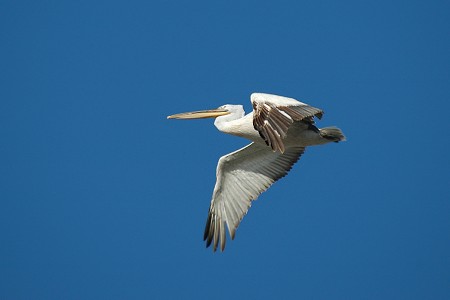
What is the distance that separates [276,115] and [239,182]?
349cm

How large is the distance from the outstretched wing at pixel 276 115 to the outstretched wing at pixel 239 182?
8.87 ft

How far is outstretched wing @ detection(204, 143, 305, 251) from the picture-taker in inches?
486

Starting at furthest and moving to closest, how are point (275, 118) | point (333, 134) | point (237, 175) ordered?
point (237, 175) < point (333, 134) < point (275, 118)

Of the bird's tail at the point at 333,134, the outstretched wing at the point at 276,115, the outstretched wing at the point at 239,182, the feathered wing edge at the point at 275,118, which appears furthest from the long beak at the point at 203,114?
the feathered wing edge at the point at 275,118

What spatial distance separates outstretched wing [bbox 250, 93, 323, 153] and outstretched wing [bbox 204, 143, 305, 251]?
2.70m

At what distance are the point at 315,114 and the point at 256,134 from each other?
61.5 inches

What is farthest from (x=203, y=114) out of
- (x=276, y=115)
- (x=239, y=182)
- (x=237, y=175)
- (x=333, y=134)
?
(x=276, y=115)

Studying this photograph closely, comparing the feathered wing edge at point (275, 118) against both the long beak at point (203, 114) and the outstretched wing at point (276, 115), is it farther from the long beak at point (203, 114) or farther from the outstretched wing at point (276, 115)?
the long beak at point (203, 114)

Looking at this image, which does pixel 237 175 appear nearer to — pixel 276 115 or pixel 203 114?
pixel 203 114

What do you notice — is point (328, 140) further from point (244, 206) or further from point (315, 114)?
point (244, 206)

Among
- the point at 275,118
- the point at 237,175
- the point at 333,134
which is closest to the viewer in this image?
the point at 275,118

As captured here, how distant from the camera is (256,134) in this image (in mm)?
10977

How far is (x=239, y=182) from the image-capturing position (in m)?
12.5

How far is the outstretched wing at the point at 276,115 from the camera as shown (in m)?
8.85
